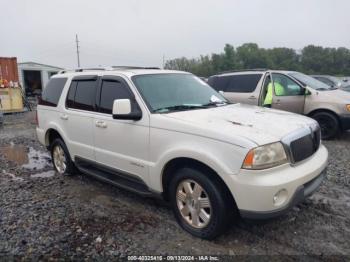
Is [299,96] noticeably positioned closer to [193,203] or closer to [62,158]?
[193,203]

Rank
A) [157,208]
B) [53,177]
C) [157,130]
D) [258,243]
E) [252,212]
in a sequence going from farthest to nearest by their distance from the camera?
[53,177] → [157,208] → [157,130] → [258,243] → [252,212]

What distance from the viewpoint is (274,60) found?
62562 mm

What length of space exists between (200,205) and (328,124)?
227 inches

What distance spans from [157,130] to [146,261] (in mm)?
1367

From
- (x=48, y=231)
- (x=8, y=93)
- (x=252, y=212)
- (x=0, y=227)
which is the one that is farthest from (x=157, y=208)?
(x=8, y=93)

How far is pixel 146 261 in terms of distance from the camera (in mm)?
2990

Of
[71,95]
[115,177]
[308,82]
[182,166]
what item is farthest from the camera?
[308,82]

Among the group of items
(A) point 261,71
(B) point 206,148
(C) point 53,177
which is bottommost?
(C) point 53,177

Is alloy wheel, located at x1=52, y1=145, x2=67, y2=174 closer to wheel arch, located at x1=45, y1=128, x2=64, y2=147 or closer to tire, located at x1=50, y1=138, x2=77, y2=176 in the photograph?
tire, located at x1=50, y1=138, x2=77, y2=176

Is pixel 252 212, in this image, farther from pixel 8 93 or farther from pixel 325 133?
pixel 8 93

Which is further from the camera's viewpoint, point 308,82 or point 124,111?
point 308,82

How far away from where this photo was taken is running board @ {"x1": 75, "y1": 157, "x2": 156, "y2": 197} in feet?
12.5

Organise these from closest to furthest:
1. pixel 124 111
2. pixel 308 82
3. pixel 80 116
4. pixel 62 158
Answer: pixel 124 111 → pixel 80 116 → pixel 62 158 → pixel 308 82

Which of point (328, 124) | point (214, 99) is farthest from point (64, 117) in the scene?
point (328, 124)
